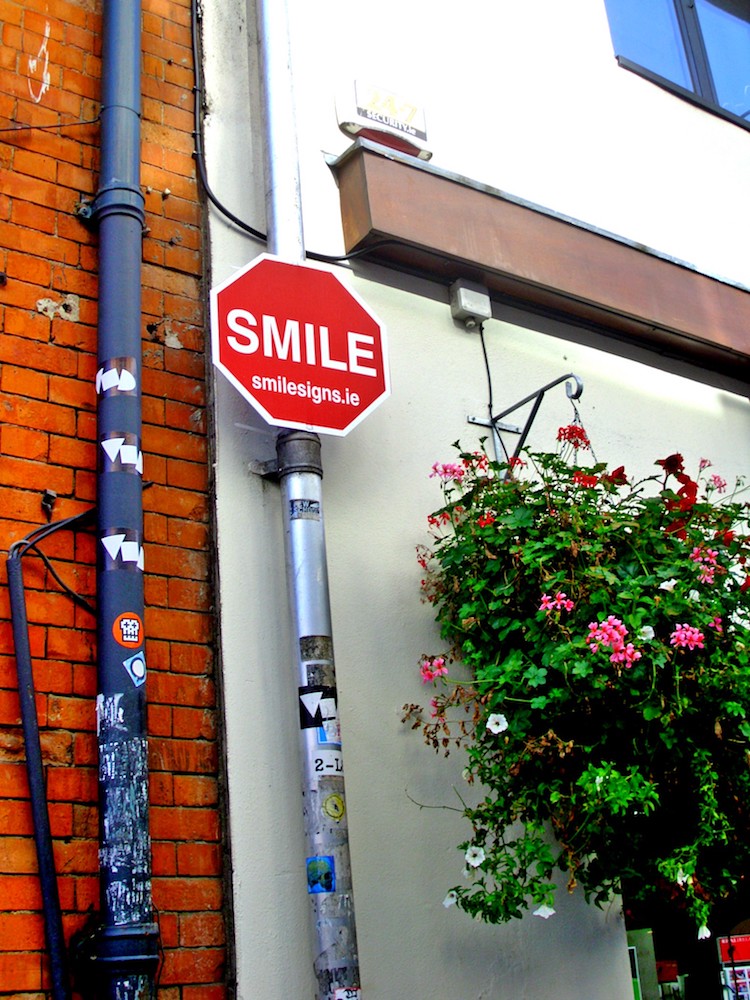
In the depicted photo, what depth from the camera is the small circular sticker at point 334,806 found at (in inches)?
133

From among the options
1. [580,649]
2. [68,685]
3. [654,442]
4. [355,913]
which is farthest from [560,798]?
[654,442]

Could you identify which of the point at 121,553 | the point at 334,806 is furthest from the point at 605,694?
the point at 121,553

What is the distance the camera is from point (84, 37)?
4.12m

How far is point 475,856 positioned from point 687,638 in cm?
88

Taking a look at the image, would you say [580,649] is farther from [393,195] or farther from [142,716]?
[393,195]

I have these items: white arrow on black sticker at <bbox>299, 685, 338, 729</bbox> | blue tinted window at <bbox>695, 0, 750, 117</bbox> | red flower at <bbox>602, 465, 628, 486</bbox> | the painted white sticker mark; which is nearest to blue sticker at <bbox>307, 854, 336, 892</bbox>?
white arrow on black sticker at <bbox>299, 685, 338, 729</bbox>

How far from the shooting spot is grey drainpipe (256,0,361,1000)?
3.25 meters

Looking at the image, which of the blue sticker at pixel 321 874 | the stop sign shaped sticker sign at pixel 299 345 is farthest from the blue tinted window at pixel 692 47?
the blue sticker at pixel 321 874

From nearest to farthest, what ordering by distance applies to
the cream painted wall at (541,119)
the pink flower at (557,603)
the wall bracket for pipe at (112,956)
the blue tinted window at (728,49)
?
the wall bracket for pipe at (112,956)
the pink flower at (557,603)
the cream painted wall at (541,119)
the blue tinted window at (728,49)

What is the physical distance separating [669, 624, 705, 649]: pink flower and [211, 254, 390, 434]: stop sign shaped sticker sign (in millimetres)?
1265

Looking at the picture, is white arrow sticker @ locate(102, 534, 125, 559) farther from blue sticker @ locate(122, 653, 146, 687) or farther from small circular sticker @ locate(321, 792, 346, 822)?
small circular sticker @ locate(321, 792, 346, 822)

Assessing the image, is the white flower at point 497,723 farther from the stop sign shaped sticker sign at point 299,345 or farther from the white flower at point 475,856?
the stop sign shaped sticker sign at point 299,345

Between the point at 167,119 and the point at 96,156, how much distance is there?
0.38 m

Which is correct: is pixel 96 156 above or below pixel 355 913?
above
